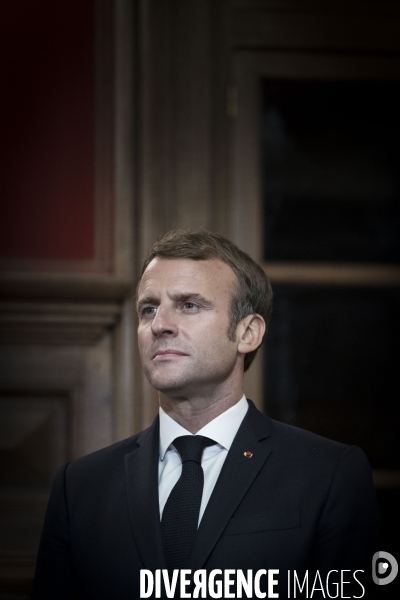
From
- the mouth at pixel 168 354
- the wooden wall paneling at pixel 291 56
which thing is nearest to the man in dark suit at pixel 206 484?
the mouth at pixel 168 354

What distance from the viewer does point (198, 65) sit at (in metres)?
2.42

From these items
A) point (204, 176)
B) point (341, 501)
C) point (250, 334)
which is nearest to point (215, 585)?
point (341, 501)

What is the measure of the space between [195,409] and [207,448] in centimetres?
8

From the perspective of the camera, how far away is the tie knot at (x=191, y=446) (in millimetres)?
1583

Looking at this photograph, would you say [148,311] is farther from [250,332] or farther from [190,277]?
[250,332]

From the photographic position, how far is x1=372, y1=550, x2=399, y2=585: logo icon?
1.53m

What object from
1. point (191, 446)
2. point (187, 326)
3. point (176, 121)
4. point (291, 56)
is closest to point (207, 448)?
point (191, 446)

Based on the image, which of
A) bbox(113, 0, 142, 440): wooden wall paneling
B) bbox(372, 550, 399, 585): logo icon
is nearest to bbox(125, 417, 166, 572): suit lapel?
bbox(372, 550, 399, 585): logo icon

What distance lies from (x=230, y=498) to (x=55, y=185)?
1.20m

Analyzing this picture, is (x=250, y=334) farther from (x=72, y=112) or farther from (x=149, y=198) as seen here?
(x=72, y=112)

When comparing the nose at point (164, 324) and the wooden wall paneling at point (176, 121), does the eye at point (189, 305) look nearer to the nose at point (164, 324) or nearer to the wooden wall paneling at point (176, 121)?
the nose at point (164, 324)

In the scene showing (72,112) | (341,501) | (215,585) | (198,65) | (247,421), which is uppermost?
(198,65)

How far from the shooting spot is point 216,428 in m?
1.61

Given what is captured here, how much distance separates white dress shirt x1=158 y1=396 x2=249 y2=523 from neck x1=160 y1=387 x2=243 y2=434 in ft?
0.04
